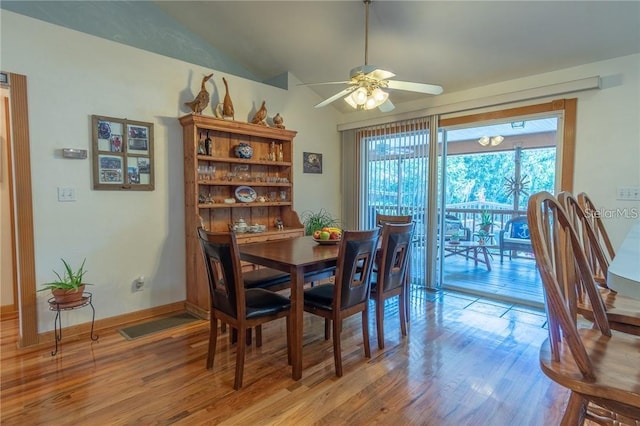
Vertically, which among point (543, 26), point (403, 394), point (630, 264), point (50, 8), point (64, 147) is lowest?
point (403, 394)

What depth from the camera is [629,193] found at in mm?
2975

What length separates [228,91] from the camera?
12.2 ft

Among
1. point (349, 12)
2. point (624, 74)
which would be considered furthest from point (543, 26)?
point (349, 12)

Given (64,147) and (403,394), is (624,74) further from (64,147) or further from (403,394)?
(64,147)

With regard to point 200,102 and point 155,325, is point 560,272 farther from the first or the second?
point 200,102

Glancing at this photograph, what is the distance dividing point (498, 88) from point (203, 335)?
378 cm

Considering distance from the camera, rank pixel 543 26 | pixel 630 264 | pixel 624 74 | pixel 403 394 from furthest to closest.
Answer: pixel 624 74 < pixel 543 26 < pixel 403 394 < pixel 630 264

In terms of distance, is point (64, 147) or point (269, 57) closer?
point (64, 147)

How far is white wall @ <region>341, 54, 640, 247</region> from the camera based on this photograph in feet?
9.71

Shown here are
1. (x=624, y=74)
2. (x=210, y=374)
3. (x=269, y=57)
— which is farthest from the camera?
(x=269, y=57)

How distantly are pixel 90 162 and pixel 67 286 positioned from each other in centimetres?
103

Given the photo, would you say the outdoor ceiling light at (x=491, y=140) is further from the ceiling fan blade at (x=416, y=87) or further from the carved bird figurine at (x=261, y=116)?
the carved bird figurine at (x=261, y=116)

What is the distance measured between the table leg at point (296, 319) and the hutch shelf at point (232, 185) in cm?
141

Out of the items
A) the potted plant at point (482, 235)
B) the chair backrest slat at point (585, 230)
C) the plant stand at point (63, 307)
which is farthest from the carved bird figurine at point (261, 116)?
the potted plant at point (482, 235)
